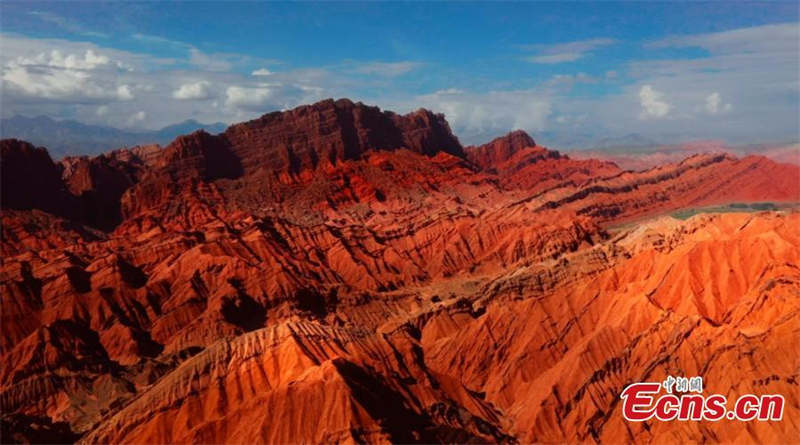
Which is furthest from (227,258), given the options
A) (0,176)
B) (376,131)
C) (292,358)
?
(376,131)

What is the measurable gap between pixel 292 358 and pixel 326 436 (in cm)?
735

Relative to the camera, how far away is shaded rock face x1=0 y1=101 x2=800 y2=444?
4466cm

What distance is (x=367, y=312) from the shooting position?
7606cm
